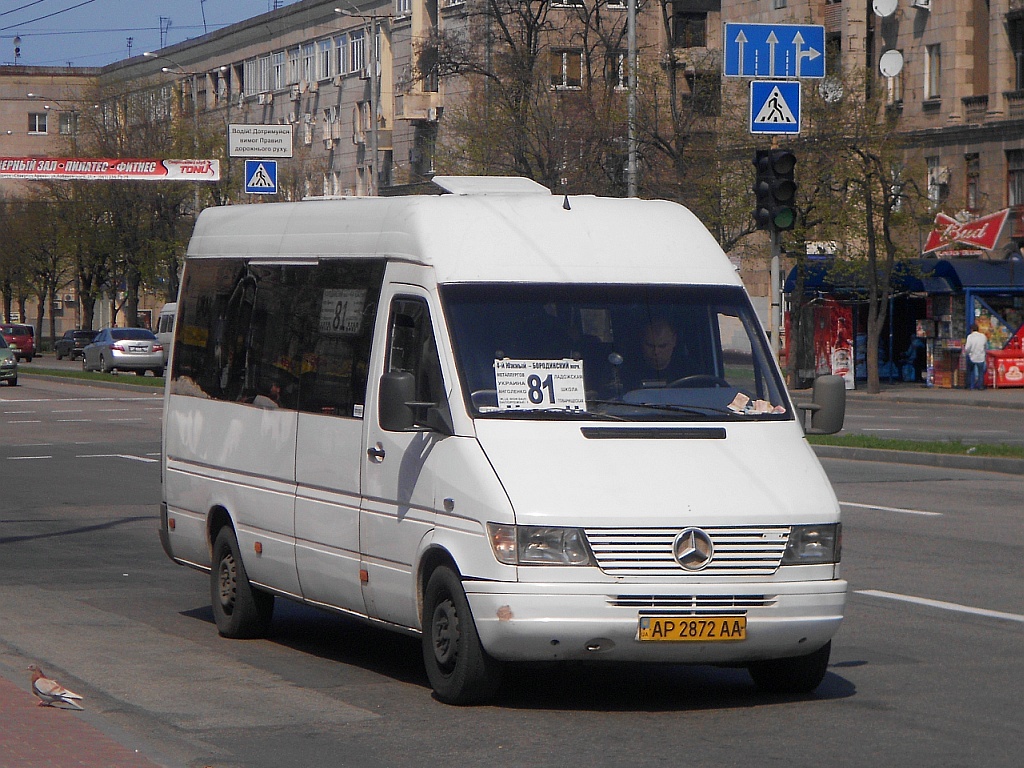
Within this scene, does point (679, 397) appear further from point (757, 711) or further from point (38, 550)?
point (38, 550)

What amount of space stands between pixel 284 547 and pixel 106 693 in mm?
1350

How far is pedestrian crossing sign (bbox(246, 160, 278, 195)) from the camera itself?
33.2m

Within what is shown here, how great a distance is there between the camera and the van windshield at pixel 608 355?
8.05 m

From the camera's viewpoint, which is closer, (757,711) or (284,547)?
(757,711)

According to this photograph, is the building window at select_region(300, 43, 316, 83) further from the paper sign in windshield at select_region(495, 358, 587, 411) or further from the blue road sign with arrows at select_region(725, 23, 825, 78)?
the paper sign in windshield at select_region(495, 358, 587, 411)

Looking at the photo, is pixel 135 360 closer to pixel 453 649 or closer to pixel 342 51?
pixel 342 51

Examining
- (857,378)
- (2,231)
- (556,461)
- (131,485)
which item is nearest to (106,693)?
(556,461)

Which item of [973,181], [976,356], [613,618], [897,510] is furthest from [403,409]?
[973,181]

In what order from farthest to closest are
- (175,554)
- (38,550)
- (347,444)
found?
1. (38,550)
2. (175,554)
3. (347,444)

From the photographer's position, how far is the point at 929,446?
23781 millimetres

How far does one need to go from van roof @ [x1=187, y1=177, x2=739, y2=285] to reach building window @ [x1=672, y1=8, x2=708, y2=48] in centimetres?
6083

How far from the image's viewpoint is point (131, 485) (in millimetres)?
20141

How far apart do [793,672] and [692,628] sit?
2.88 feet

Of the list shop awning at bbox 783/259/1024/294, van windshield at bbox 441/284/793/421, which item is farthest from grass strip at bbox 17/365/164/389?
van windshield at bbox 441/284/793/421
